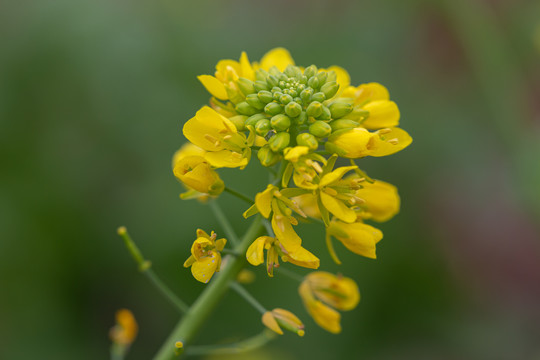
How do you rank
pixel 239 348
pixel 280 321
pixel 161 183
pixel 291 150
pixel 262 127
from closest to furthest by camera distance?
pixel 291 150 < pixel 262 127 < pixel 280 321 < pixel 239 348 < pixel 161 183

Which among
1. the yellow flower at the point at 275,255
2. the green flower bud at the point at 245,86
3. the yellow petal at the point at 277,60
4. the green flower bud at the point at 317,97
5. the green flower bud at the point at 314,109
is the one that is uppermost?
the yellow petal at the point at 277,60

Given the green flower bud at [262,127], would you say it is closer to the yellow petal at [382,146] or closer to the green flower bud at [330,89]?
the green flower bud at [330,89]

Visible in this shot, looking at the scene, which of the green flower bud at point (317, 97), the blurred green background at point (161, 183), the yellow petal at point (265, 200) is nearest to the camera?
the yellow petal at point (265, 200)

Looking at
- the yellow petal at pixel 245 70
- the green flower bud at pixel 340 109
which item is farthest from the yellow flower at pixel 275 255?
the yellow petal at pixel 245 70

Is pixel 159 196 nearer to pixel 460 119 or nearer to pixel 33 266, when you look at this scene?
pixel 33 266

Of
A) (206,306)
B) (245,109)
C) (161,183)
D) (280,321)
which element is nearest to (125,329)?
(206,306)

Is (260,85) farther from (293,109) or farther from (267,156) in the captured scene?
(267,156)

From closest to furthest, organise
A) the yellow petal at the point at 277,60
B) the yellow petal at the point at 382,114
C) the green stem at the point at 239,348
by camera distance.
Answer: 1. the yellow petal at the point at 382,114
2. the green stem at the point at 239,348
3. the yellow petal at the point at 277,60

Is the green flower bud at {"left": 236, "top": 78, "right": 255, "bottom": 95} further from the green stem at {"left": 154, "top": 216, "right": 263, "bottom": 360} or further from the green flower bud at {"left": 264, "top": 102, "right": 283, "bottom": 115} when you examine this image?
the green stem at {"left": 154, "top": 216, "right": 263, "bottom": 360}
